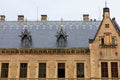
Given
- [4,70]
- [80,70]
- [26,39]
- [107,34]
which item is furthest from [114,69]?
[4,70]

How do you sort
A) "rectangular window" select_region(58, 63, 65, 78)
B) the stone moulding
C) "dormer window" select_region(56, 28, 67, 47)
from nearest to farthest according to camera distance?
"rectangular window" select_region(58, 63, 65, 78)
the stone moulding
"dormer window" select_region(56, 28, 67, 47)

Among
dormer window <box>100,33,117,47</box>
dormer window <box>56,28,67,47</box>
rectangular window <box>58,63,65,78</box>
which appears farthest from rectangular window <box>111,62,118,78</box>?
dormer window <box>56,28,67,47</box>

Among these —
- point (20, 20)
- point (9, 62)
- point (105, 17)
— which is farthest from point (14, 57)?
point (105, 17)

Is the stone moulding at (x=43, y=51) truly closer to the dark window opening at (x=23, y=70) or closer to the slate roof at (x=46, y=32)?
the slate roof at (x=46, y=32)

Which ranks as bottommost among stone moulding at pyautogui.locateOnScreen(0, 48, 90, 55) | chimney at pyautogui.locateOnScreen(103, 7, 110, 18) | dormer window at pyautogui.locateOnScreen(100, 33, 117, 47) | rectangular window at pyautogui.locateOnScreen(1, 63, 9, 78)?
rectangular window at pyautogui.locateOnScreen(1, 63, 9, 78)

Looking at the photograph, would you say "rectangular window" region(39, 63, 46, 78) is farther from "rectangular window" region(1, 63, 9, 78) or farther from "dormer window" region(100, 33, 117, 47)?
"dormer window" region(100, 33, 117, 47)

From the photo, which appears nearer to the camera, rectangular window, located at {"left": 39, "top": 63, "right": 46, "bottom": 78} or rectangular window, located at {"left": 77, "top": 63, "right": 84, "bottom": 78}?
rectangular window, located at {"left": 77, "top": 63, "right": 84, "bottom": 78}

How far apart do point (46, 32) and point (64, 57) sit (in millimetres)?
6762

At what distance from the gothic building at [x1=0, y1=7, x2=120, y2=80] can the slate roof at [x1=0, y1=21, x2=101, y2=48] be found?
0.15 meters

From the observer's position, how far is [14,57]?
43469mm

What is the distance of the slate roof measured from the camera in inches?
1778

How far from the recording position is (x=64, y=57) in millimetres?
43219

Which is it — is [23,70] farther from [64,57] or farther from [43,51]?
Result: [64,57]

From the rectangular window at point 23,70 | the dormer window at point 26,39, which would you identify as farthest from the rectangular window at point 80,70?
the dormer window at point 26,39
